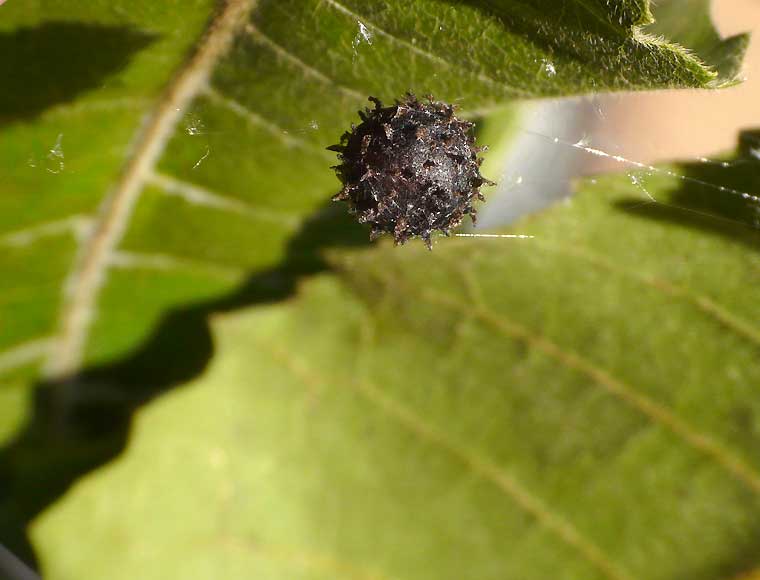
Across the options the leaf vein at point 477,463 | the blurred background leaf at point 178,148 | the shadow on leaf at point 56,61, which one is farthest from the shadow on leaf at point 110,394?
the shadow on leaf at point 56,61

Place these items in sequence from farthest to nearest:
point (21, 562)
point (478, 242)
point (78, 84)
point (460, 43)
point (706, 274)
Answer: point (21, 562) → point (478, 242) → point (706, 274) → point (78, 84) → point (460, 43)

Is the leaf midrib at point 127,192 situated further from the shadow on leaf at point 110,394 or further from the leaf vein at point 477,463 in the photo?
the leaf vein at point 477,463

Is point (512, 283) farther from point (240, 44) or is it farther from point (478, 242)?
point (240, 44)

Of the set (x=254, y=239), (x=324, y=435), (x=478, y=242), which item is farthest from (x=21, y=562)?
(x=478, y=242)

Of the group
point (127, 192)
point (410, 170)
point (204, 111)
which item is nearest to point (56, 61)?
point (204, 111)

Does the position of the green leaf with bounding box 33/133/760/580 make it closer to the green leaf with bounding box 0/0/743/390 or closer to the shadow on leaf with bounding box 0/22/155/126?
the green leaf with bounding box 0/0/743/390

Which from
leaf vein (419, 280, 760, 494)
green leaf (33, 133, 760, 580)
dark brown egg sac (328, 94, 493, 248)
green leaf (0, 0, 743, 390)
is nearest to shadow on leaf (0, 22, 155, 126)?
green leaf (0, 0, 743, 390)

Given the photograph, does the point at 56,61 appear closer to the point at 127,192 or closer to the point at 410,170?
the point at 127,192
